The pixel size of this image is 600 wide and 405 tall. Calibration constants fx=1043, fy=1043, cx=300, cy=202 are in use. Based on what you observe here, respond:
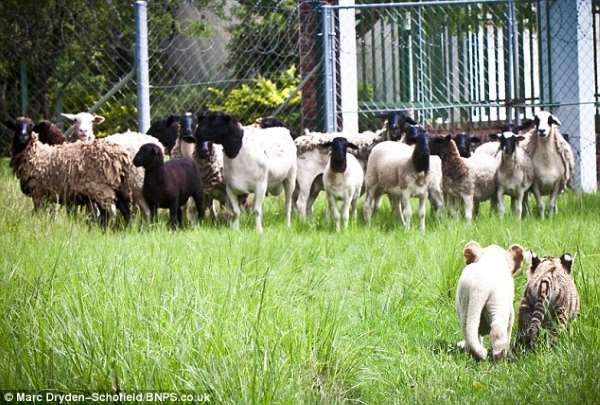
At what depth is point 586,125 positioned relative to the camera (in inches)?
629

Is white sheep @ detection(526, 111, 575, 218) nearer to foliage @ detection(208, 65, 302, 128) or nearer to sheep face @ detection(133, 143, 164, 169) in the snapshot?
sheep face @ detection(133, 143, 164, 169)

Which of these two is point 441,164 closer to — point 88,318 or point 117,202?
point 117,202

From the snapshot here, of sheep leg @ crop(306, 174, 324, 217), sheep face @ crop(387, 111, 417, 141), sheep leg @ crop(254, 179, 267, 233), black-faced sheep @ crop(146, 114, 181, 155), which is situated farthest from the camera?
sheep face @ crop(387, 111, 417, 141)

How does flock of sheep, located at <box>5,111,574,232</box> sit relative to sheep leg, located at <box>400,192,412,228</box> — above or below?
above

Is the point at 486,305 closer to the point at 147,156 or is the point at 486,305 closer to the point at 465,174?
the point at 147,156

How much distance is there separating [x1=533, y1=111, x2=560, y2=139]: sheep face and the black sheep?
4.11 metres

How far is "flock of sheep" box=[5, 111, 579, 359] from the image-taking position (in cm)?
1077

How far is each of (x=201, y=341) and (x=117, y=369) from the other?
0.46 metres

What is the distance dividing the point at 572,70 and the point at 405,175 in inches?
232

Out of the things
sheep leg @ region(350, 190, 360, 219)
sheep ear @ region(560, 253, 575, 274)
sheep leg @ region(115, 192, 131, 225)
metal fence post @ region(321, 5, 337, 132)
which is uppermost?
metal fence post @ region(321, 5, 337, 132)

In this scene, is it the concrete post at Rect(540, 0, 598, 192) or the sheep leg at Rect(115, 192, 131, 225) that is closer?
the sheep leg at Rect(115, 192, 131, 225)

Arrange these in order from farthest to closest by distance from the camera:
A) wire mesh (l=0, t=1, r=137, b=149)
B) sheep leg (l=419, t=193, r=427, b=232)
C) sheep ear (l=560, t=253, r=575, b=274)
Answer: wire mesh (l=0, t=1, r=137, b=149) < sheep leg (l=419, t=193, r=427, b=232) < sheep ear (l=560, t=253, r=575, b=274)

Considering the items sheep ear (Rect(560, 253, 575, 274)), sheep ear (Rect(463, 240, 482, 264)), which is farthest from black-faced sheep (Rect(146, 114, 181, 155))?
sheep ear (Rect(560, 253, 575, 274))

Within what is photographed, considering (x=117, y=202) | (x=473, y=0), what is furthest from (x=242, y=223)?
(x=473, y=0)
